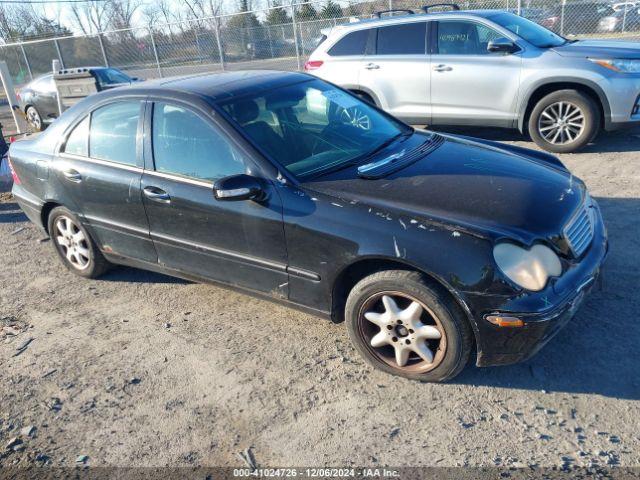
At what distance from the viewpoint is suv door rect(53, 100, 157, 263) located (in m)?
3.93

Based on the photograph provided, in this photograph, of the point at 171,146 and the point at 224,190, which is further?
the point at 171,146

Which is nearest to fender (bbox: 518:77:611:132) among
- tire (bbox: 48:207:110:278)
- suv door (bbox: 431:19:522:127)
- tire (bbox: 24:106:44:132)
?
suv door (bbox: 431:19:522:127)

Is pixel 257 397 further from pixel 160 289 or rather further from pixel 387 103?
pixel 387 103

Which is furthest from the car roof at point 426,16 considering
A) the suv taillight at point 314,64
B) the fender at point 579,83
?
the fender at point 579,83

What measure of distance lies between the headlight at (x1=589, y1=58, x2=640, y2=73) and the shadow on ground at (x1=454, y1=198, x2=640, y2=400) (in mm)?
3631

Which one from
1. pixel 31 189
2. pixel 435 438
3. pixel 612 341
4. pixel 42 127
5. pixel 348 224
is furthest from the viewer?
pixel 42 127

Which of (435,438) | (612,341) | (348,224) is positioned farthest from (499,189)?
(435,438)

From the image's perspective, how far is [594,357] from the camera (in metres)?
3.11

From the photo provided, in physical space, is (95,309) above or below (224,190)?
below

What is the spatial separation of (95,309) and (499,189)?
3163 mm

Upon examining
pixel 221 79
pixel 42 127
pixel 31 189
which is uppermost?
pixel 221 79

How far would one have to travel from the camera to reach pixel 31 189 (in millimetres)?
4828

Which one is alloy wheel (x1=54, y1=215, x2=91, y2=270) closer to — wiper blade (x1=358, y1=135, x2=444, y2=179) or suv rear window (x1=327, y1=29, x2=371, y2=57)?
wiper blade (x1=358, y1=135, x2=444, y2=179)

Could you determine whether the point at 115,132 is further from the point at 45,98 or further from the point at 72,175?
the point at 45,98
